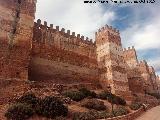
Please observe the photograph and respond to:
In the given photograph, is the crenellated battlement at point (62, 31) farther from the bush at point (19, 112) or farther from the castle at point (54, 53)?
the bush at point (19, 112)

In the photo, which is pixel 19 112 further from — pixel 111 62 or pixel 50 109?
pixel 111 62

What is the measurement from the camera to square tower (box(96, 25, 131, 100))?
31.8 metres

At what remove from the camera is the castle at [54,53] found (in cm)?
2184

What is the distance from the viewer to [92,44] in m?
35.7

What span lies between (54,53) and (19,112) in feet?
49.3

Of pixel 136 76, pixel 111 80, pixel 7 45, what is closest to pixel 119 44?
pixel 111 80

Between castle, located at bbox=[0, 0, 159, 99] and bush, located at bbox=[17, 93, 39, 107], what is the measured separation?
149 inches

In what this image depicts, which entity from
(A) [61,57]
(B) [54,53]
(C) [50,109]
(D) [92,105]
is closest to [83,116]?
(C) [50,109]

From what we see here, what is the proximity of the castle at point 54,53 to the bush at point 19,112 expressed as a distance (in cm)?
568

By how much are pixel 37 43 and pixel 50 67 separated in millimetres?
3507

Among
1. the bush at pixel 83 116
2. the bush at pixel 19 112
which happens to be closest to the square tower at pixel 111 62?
the bush at pixel 83 116

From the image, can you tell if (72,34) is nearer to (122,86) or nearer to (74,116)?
(122,86)

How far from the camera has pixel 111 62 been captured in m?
32.7

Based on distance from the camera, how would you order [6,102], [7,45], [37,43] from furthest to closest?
[37,43], [7,45], [6,102]
